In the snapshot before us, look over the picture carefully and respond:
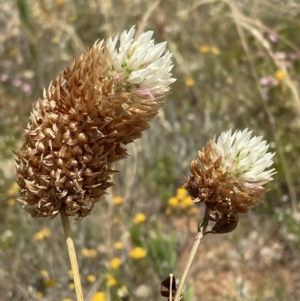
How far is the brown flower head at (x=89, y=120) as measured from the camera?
2.26 ft

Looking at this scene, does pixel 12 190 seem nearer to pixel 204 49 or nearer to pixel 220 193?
pixel 204 49

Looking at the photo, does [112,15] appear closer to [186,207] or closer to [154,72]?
[186,207]

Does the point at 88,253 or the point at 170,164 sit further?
the point at 170,164

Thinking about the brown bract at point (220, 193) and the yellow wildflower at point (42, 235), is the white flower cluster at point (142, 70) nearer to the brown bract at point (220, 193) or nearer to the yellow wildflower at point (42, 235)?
the brown bract at point (220, 193)

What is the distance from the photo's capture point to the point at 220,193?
29.5 inches

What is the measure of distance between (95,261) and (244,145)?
5.58 ft

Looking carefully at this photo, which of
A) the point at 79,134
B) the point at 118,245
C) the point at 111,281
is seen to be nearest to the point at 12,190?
the point at 118,245

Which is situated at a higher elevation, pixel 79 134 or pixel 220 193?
pixel 79 134

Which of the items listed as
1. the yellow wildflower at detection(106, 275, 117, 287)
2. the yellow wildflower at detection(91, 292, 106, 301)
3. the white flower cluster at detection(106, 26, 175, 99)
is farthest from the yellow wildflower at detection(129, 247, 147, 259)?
the white flower cluster at detection(106, 26, 175, 99)

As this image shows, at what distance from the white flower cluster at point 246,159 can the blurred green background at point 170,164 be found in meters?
0.76

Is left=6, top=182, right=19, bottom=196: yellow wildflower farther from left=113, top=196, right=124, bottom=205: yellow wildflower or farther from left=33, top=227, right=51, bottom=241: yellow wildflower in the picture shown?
left=113, top=196, right=124, bottom=205: yellow wildflower

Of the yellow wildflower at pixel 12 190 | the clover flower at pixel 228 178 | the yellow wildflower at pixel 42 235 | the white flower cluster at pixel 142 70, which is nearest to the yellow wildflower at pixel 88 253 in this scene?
the yellow wildflower at pixel 42 235

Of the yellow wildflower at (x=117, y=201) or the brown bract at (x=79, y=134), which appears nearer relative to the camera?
the brown bract at (x=79, y=134)

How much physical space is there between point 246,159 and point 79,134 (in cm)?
26
